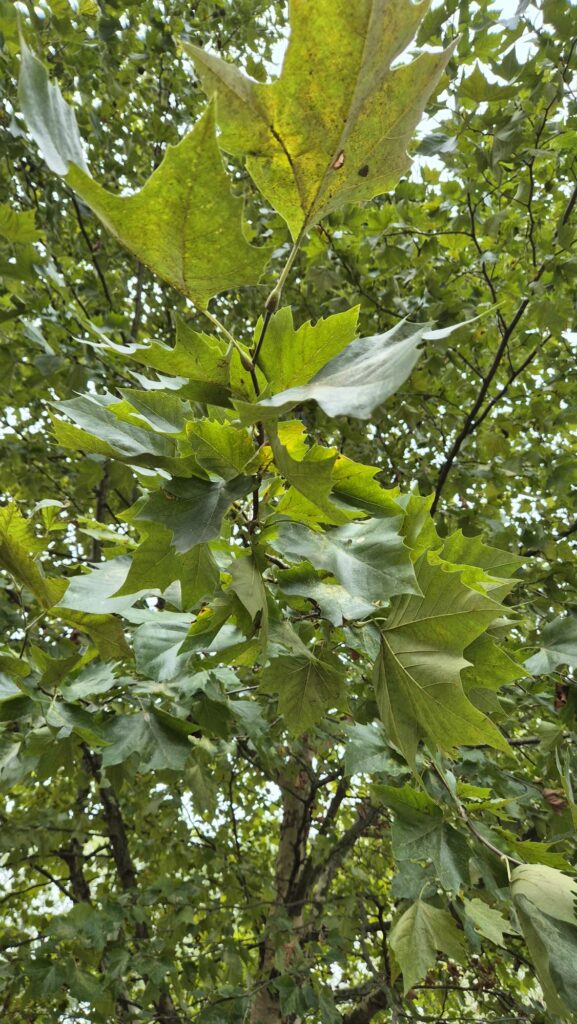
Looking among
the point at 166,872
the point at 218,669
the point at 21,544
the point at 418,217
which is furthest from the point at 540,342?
the point at 166,872

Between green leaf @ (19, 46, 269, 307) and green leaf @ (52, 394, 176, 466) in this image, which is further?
green leaf @ (52, 394, 176, 466)

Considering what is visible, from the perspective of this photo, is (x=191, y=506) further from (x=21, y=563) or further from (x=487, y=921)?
(x=487, y=921)

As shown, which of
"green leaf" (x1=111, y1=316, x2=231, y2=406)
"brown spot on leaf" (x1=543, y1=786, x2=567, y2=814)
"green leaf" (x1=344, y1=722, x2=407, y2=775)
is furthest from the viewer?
"brown spot on leaf" (x1=543, y1=786, x2=567, y2=814)

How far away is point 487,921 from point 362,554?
2.93 ft

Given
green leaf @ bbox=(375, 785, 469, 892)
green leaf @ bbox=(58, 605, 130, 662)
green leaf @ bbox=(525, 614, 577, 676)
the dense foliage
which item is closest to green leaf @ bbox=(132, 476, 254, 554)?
the dense foliage

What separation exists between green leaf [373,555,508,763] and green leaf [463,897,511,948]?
2.06ft

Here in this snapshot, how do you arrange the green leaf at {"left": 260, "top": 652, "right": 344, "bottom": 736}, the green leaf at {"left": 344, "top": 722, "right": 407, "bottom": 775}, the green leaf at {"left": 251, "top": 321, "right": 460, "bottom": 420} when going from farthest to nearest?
the green leaf at {"left": 344, "top": 722, "right": 407, "bottom": 775}, the green leaf at {"left": 260, "top": 652, "right": 344, "bottom": 736}, the green leaf at {"left": 251, "top": 321, "right": 460, "bottom": 420}

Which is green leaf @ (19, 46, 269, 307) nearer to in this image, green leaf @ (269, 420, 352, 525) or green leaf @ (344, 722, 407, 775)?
green leaf @ (269, 420, 352, 525)

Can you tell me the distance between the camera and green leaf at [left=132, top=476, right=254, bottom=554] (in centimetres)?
58

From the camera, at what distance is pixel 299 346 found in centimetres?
58

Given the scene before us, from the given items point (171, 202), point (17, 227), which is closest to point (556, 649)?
point (171, 202)

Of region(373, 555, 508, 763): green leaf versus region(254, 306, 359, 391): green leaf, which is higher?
region(254, 306, 359, 391): green leaf

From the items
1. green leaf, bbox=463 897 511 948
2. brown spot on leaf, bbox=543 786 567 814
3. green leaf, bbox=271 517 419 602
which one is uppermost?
green leaf, bbox=271 517 419 602

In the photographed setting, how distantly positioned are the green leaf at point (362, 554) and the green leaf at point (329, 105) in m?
0.31
